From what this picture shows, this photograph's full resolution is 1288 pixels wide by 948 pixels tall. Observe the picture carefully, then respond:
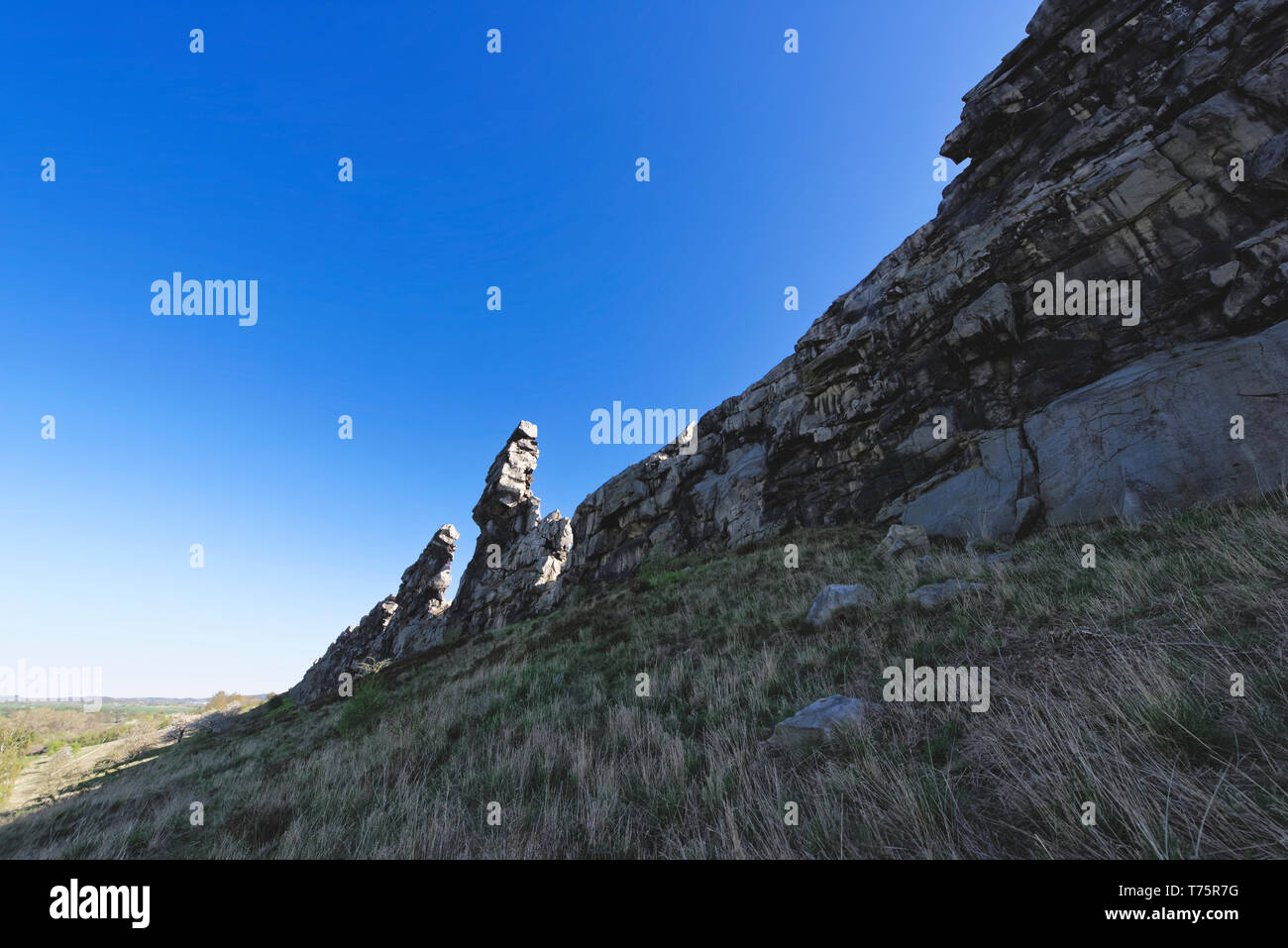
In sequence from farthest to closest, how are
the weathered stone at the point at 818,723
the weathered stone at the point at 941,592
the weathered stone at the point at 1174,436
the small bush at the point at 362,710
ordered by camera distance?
1. the small bush at the point at 362,710
2. the weathered stone at the point at 1174,436
3. the weathered stone at the point at 941,592
4. the weathered stone at the point at 818,723

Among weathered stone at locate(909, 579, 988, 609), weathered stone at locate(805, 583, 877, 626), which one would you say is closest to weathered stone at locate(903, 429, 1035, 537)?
weathered stone at locate(909, 579, 988, 609)

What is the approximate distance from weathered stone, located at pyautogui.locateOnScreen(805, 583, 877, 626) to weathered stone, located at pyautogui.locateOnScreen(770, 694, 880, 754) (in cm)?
360

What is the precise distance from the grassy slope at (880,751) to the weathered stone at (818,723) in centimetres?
17

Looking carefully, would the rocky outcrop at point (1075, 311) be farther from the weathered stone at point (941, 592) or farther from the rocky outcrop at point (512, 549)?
the rocky outcrop at point (512, 549)

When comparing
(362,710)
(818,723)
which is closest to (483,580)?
(362,710)

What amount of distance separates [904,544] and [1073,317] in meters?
10.9

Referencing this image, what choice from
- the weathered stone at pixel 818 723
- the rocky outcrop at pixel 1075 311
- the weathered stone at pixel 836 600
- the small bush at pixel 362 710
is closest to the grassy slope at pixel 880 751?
the weathered stone at pixel 818 723

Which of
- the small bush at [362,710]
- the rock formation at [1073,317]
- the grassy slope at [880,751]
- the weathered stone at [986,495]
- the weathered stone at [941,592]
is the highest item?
the rock formation at [1073,317]

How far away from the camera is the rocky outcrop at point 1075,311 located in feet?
34.3

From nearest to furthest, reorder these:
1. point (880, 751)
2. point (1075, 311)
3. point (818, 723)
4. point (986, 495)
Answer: point (880, 751), point (818, 723), point (986, 495), point (1075, 311)

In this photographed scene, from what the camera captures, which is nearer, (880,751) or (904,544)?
(880,751)

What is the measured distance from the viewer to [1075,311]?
49.1 ft

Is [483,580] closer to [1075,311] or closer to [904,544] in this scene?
[904,544]
